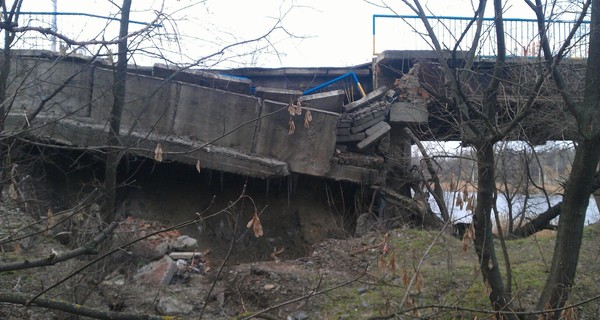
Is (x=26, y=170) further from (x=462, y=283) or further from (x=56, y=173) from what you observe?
(x=462, y=283)

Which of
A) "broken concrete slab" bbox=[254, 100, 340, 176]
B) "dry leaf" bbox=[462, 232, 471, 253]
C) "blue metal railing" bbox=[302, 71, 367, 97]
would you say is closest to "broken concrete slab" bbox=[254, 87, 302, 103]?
"broken concrete slab" bbox=[254, 100, 340, 176]

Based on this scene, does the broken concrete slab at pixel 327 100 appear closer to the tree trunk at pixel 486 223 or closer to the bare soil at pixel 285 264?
the bare soil at pixel 285 264

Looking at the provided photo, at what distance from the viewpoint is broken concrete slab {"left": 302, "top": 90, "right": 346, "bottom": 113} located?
37.1 ft

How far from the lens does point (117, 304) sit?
765cm

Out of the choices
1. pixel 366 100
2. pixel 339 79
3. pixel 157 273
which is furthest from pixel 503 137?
pixel 339 79

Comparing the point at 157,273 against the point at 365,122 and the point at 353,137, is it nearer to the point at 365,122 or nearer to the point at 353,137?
the point at 353,137

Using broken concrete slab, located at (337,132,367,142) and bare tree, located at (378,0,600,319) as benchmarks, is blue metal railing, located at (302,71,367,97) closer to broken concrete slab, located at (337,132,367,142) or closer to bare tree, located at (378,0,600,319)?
broken concrete slab, located at (337,132,367,142)

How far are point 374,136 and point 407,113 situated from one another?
0.72 m

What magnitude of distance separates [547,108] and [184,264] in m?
5.71

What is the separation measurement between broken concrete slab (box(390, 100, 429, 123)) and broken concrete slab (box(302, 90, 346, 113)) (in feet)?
3.28

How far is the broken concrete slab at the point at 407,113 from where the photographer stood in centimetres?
1180

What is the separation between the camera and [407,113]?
11922 mm

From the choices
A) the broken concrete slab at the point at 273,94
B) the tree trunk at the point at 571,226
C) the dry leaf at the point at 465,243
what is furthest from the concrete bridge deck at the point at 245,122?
the dry leaf at the point at 465,243

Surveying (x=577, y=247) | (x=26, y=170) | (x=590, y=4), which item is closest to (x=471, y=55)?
(x=590, y=4)
